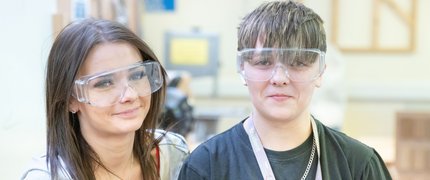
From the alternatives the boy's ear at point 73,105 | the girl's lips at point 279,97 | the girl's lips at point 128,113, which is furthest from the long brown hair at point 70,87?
the girl's lips at point 279,97

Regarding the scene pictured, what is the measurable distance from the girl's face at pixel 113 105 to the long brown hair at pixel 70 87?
0.02 metres

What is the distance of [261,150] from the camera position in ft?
4.58

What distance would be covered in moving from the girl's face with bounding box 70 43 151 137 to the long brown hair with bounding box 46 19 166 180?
2 cm

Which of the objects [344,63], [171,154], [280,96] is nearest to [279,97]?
[280,96]

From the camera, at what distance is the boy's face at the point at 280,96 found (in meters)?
1.33

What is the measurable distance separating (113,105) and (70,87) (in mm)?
119

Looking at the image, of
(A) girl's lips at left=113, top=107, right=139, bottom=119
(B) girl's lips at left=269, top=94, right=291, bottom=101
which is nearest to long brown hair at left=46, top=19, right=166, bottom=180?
(A) girl's lips at left=113, top=107, right=139, bottom=119

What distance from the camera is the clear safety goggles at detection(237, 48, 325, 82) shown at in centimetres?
134

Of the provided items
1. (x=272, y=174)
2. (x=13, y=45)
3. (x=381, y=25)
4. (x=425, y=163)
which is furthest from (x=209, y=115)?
(x=272, y=174)

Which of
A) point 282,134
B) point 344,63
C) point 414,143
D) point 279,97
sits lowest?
point 414,143

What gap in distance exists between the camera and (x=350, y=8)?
17.8 feet

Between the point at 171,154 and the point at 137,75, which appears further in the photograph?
the point at 171,154

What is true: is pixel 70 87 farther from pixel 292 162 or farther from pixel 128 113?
pixel 292 162

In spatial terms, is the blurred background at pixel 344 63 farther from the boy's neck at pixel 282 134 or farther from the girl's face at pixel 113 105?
the boy's neck at pixel 282 134
